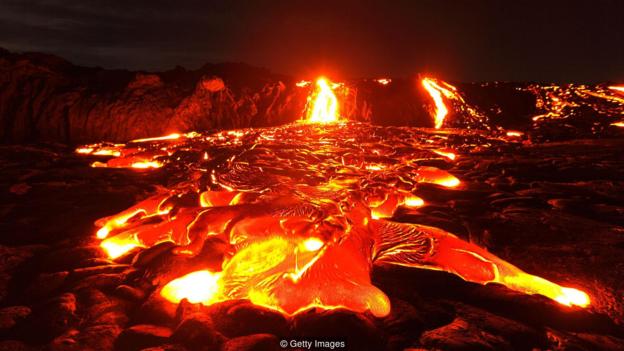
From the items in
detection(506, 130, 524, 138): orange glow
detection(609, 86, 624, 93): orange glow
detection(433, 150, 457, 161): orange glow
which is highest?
detection(609, 86, 624, 93): orange glow

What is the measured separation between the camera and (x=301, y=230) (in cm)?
309

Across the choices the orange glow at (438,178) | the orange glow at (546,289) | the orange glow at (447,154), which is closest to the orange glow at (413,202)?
the orange glow at (438,178)

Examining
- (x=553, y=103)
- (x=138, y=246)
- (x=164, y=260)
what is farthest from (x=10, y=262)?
(x=553, y=103)

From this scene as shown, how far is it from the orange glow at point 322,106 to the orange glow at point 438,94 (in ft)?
11.3

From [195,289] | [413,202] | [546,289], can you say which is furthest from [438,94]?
[195,289]

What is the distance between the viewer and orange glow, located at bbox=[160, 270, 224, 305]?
8.27 ft

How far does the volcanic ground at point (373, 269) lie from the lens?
215cm

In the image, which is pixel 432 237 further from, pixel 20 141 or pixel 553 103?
pixel 553 103

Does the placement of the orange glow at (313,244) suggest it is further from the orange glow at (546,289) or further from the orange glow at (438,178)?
the orange glow at (438,178)

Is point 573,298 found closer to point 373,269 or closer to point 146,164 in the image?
point 373,269

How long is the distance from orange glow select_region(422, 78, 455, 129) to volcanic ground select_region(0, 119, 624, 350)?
15.4ft

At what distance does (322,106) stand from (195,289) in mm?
10313

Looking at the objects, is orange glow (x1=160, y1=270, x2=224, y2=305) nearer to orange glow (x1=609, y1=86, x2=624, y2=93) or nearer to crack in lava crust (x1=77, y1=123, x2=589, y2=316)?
crack in lava crust (x1=77, y1=123, x2=589, y2=316)

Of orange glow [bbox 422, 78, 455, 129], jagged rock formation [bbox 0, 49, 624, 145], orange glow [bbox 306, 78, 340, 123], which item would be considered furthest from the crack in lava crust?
orange glow [bbox 422, 78, 455, 129]
